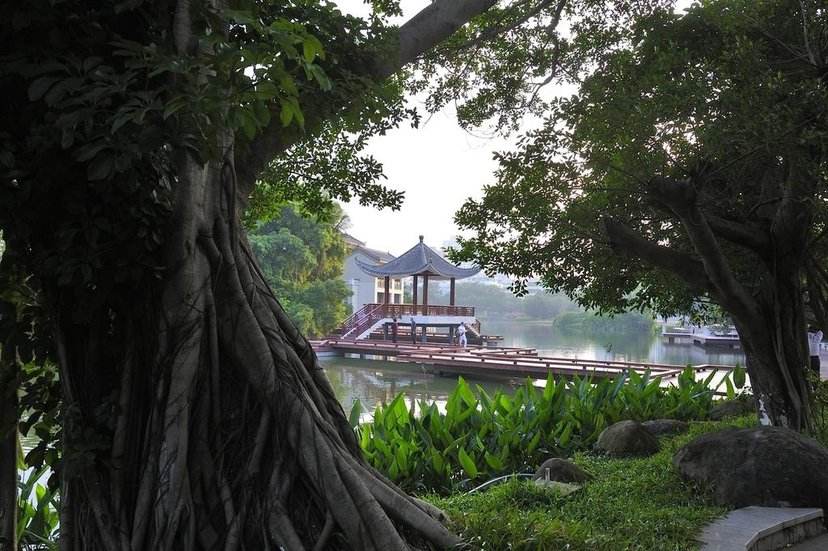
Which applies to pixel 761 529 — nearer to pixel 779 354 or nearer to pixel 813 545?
pixel 813 545

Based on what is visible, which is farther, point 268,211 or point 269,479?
point 268,211

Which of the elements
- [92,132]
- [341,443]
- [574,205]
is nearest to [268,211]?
[574,205]

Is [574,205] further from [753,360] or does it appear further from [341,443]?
[341,443]

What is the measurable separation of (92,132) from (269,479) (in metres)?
1.13

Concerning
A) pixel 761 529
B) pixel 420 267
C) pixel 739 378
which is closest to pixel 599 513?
pixel 761 529

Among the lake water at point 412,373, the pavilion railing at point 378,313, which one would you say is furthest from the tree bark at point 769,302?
the pavilion railing at point 378,313

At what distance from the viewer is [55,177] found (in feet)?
5.95

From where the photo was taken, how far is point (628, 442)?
4812 mm

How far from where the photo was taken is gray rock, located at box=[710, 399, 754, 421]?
6305mm

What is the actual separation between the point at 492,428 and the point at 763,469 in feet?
6.78

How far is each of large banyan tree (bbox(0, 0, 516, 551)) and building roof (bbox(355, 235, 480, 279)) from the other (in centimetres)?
2038

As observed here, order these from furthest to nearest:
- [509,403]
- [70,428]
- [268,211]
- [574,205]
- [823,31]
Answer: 1. [509,403]
2. [268,211]
3. [574,205]
4. [823,31]
5. [70,428]

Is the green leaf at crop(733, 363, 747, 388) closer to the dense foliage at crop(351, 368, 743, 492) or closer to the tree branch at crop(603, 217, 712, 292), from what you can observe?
the dense foliage at crop(351, 368, 743, 492)

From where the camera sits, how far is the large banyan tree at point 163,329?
1771mm
